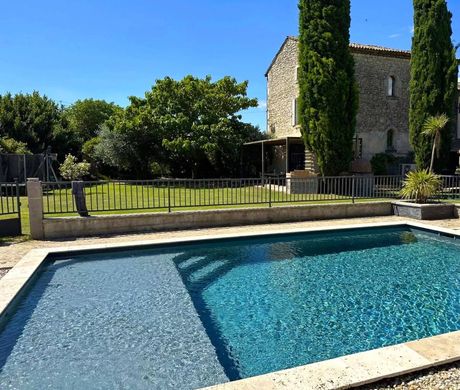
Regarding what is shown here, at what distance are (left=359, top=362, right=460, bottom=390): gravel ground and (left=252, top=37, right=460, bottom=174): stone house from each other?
730 inches

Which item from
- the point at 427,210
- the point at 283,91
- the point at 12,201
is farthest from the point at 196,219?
the point at 283,91

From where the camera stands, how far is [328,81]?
17.0 m

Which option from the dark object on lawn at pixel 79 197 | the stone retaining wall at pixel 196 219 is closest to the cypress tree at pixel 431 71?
the stone retaining wall at pixel 196 219

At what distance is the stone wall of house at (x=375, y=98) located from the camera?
73.8 ft

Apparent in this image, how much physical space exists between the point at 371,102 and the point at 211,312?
21.2m

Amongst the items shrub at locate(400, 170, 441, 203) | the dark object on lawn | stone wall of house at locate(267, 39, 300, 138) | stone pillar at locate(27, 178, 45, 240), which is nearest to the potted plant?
shrub at locate(400, 170, 441, 203)

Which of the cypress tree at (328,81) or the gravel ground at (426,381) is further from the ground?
the cypress tree at (328,81)

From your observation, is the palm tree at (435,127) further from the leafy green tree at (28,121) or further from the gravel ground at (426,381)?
the leafy green tree at (28,121)

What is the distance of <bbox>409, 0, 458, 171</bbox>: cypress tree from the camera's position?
59.8 ft

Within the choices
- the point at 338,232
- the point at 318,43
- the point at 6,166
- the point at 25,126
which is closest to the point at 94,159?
the point at 25,126

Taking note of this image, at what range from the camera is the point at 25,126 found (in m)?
27.4

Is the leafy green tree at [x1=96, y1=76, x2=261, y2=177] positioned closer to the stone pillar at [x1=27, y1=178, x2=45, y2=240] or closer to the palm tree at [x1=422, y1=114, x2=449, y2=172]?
the palm tree at [x1=422, y1=114, x2=449, y2=172]

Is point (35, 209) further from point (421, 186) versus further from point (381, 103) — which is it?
point (381, 103)

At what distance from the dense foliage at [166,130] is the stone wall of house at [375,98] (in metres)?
3.31
